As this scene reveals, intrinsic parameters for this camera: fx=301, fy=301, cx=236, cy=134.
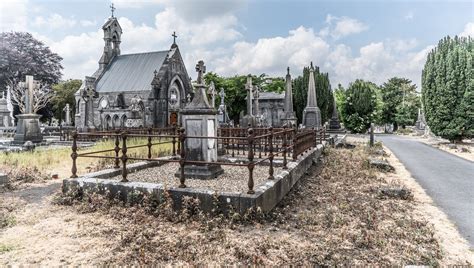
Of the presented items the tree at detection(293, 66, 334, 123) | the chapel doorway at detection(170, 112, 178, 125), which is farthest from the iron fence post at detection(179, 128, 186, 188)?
the tree at detection(293, 66, 334, 123)

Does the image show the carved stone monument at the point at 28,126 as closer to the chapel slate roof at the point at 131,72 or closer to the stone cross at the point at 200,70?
the stone cross at the point at 200,70

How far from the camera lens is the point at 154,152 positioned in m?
11.1

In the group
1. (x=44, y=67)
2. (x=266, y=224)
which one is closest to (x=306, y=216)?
(x=266, y=224)

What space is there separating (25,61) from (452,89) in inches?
2005

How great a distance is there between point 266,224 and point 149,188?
7.01 feet

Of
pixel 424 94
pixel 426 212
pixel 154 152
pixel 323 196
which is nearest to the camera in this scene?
pixel 426 212

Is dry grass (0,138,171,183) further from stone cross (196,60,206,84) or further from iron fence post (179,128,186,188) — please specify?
iron fence post (179,128,186,188)

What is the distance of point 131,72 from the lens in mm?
35062

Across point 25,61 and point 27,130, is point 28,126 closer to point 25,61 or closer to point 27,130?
point 27,130

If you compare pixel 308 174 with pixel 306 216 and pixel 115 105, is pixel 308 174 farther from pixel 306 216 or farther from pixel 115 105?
pixel 115 105

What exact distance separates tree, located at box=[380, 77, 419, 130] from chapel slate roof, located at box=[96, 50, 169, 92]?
3850cm

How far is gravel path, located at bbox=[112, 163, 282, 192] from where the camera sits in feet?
19.4

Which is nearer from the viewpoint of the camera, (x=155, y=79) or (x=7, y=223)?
(x=7, y=223)

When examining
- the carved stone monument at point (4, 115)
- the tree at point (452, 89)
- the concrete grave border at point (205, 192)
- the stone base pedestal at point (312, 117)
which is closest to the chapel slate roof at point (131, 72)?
the carved stone monument at point (4, 115)
